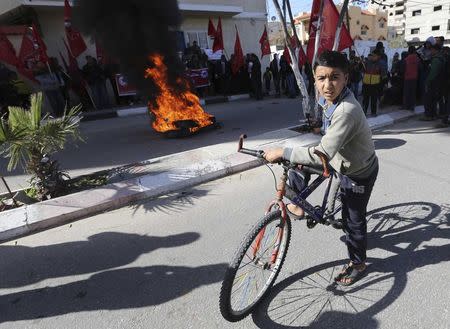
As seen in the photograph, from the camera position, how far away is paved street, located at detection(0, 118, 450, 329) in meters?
2.57

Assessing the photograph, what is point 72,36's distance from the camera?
11398 millimetres

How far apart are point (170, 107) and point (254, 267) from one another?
6.17 meters

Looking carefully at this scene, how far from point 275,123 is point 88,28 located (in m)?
5.79

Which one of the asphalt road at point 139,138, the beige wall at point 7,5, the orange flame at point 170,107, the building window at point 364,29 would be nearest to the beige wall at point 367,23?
the building window at point 364,29

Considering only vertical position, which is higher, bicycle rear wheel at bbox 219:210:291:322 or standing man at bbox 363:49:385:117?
standing man at bbox 363:49:385:117

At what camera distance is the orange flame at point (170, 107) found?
8078 millimetres

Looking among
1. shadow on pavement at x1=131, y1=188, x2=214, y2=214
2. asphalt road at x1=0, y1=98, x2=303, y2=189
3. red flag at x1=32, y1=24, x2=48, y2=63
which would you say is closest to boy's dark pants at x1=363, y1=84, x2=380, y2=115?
asphalt road at x1=0, y1=98, x2=303, y2=189

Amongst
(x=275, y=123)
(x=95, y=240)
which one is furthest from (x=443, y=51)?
(x=95, y=240)

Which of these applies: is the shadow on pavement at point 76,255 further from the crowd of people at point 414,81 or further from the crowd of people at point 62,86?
the crowd of people at point 62,86

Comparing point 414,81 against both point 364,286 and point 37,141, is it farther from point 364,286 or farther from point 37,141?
point 37,141

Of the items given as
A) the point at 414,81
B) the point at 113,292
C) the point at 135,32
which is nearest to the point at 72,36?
the point at 135,32

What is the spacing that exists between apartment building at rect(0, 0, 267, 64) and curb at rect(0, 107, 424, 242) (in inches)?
368

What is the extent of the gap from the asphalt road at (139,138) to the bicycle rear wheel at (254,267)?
4.43m

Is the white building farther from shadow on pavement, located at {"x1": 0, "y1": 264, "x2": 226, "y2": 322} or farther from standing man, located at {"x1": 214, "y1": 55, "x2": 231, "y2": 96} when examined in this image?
shadow on pavement, located at {"x1": 0, "y1": 264, "x2": 226, "y2": 322}
